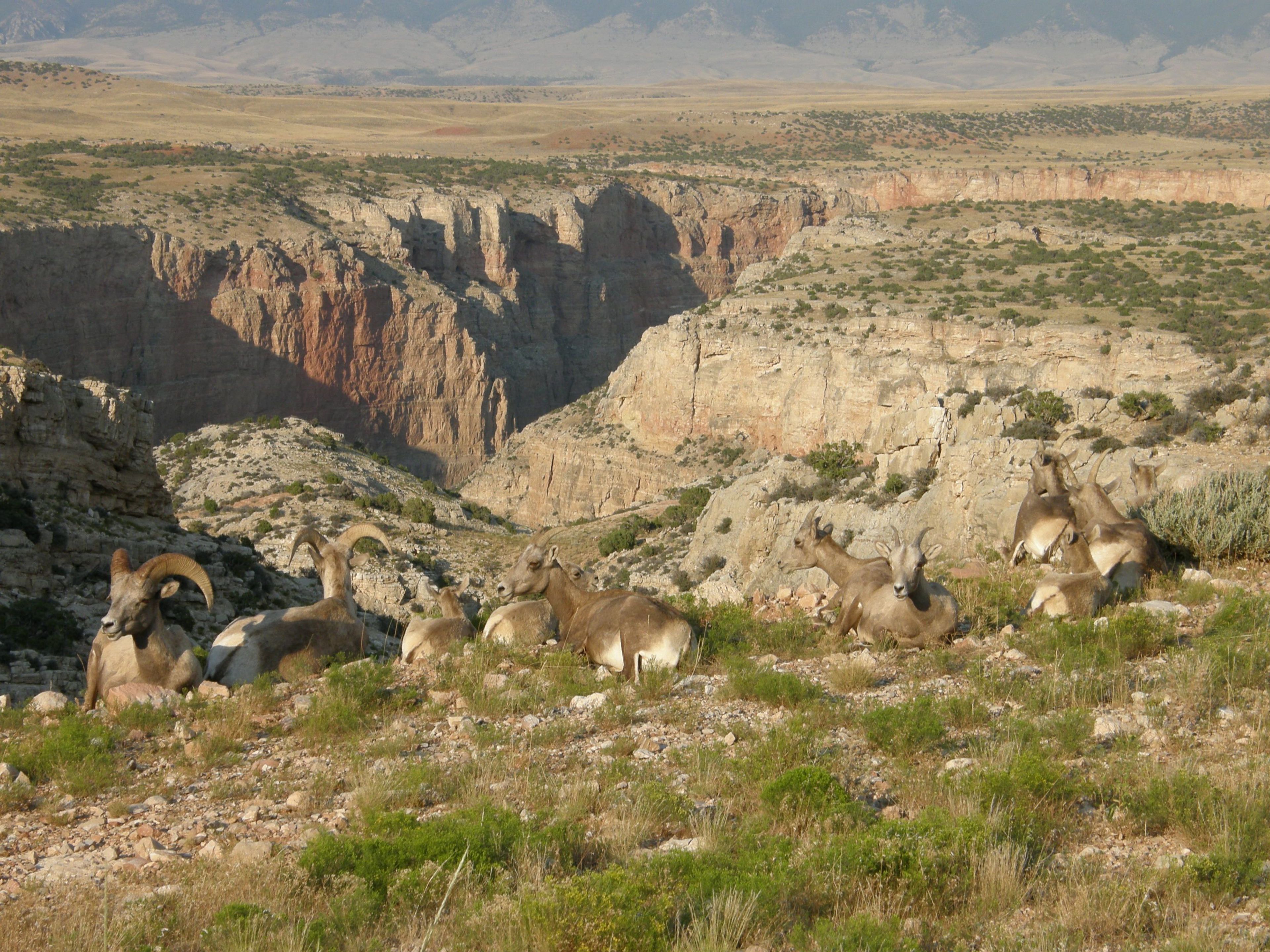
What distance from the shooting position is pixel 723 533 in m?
29.7

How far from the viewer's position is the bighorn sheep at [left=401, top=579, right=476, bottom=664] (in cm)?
1213

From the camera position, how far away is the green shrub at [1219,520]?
13.0 metres

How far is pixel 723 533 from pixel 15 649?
17.4 metres

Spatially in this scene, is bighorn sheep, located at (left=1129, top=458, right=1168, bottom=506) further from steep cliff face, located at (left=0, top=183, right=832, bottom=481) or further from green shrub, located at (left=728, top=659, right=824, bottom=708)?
steep cliff face, located at (left=0, top=183, right=832, bottom=481)

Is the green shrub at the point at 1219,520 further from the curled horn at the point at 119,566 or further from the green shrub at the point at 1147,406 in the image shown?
the curled horn at the point at 119,566

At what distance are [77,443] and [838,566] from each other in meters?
15.6

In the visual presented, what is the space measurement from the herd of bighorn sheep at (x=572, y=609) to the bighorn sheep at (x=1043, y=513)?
2 centimetres

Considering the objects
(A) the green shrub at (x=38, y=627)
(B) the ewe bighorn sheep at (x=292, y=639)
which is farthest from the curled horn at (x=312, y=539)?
(A) the green shrub at (x=38, y=627)

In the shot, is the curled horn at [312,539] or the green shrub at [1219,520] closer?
the green shrub at [1219,520]

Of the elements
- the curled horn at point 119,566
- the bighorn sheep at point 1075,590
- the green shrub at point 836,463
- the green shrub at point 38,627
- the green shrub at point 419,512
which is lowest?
the green shrub at point 419,512

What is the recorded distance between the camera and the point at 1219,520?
13047mm

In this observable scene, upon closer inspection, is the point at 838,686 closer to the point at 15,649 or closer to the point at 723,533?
the point at 15,649

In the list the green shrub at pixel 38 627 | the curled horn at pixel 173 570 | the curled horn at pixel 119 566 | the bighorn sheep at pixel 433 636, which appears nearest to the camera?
the curled horn at pixel 173 570

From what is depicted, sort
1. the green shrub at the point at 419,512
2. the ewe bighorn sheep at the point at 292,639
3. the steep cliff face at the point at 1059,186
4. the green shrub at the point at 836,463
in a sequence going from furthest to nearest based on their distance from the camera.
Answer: the steep cliff face at the point at 1059,186, the green shrub at the point at 419,512, the green shrub at the point at 836,463, the ewe bighorn sheep at the point at 292,639
